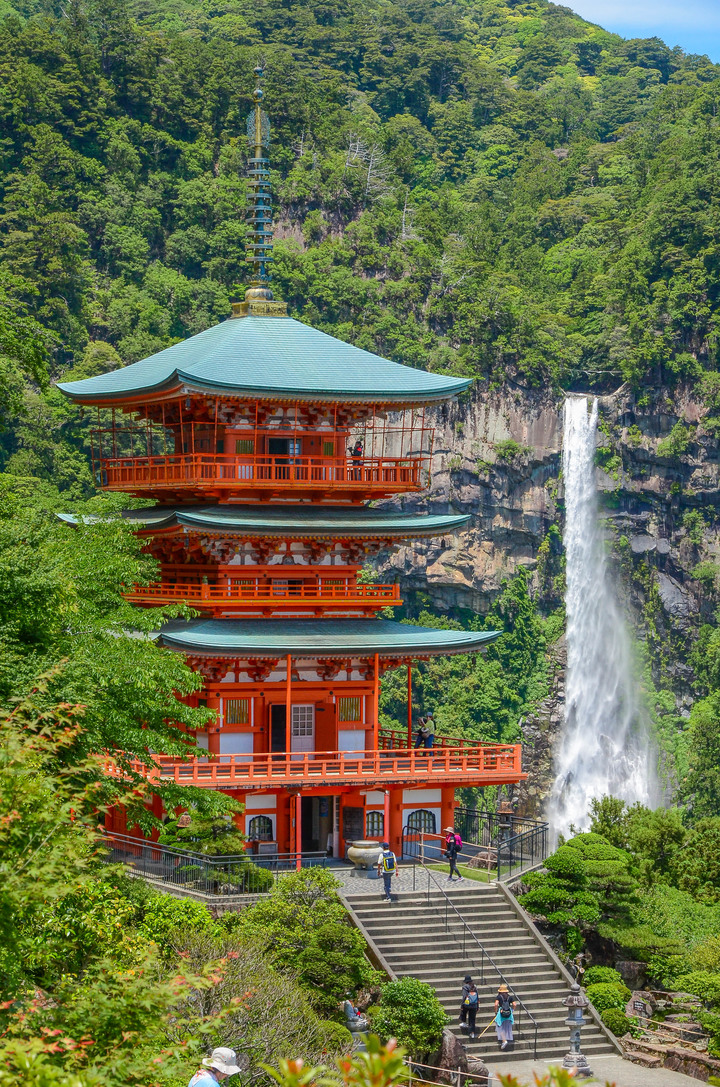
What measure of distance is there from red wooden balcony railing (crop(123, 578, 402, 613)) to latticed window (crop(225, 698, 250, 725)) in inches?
78.8

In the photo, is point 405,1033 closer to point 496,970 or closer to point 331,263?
point 496,970

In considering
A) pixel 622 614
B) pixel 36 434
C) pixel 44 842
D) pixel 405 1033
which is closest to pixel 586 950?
pixel 405 1033

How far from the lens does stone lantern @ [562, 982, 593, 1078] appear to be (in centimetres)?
2672

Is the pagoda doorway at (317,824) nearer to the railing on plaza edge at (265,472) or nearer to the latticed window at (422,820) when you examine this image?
the latticed window at (422,820)

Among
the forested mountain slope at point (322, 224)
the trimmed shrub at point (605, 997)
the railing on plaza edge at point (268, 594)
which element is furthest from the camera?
the forested mountain slope at point (322, 224)

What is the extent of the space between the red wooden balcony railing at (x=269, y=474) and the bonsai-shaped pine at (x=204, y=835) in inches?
286

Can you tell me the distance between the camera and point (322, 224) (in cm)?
9456

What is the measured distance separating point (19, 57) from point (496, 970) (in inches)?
2829

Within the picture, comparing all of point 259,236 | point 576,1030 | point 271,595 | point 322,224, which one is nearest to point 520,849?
point 271,595

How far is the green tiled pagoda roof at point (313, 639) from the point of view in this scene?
108ft

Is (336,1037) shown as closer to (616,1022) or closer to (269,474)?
(616,1022)

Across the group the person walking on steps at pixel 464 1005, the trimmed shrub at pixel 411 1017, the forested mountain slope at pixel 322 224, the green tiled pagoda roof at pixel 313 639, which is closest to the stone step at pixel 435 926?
the person walking on steps at pixel 464 1005

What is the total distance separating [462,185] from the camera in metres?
114

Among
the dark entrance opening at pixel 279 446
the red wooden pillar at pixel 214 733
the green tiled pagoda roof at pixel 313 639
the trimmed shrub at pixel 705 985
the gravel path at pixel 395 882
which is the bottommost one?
the trimmed shrub at pixel 705 985
